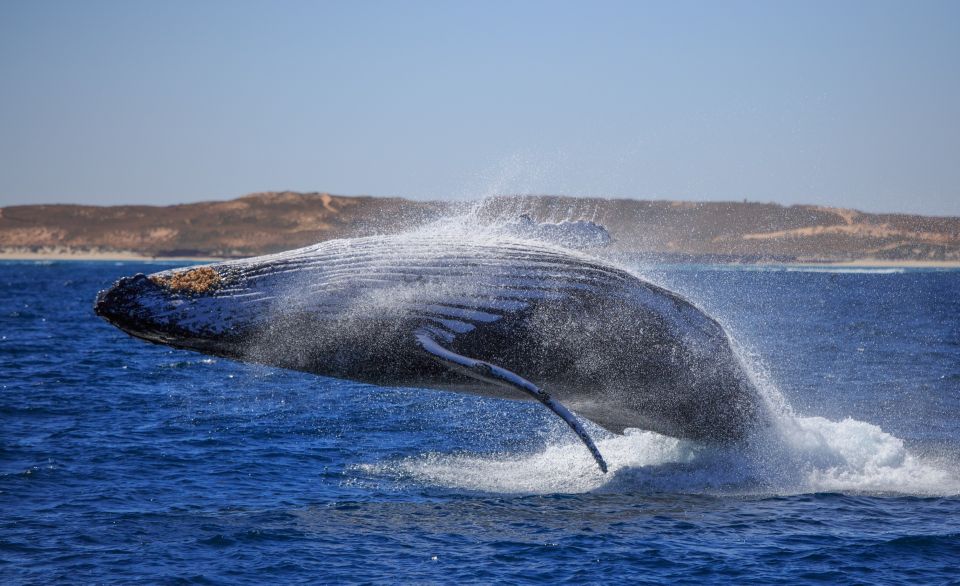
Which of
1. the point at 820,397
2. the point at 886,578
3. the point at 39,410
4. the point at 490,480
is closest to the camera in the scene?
the point at 886,578

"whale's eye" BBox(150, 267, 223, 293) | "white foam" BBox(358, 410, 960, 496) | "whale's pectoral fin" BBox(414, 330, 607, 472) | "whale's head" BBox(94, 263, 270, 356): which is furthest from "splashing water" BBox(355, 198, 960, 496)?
"whale's eye" BBox(150, 267, 223, 293)

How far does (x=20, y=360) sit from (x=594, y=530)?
79.6 feet

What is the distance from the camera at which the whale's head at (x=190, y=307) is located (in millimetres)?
10234

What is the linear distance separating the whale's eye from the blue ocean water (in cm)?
283

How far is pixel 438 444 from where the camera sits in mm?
16312

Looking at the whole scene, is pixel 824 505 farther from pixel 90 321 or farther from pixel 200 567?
pixel 90 321

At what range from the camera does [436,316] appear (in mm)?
10695

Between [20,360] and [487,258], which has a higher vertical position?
[487,258]

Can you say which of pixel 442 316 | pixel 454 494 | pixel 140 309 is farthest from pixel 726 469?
pixel 140 309

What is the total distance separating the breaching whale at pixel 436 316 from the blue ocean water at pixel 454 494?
1290 mm

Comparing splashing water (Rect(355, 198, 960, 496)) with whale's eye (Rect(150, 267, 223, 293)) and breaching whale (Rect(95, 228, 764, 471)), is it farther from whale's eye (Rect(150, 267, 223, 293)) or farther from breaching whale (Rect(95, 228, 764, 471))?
whale's eye (Rect(150, 267, 223, 293))

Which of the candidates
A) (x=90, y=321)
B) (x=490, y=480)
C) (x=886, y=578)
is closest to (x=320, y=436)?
(x=490, y=480)

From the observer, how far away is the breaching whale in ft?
34.3

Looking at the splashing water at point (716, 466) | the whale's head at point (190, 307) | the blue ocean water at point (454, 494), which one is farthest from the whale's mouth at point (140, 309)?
the splashing water at point (716, 466)
